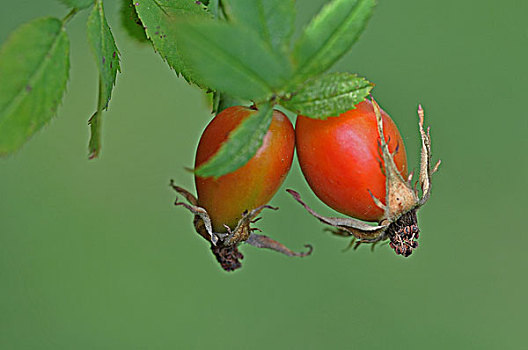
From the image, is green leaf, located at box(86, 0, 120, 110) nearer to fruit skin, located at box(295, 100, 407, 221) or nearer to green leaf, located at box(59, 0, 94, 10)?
green leaf, located at box(59, 0, 94, 10)

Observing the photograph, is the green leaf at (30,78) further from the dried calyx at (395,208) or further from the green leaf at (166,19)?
the dried calyx at (395,208)

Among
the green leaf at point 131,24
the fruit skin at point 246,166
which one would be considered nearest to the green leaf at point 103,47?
the fruit skin at point 246,166

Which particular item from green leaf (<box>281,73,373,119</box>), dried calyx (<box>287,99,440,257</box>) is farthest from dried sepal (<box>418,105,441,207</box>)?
green leaf (<box>281,73,373,119</box>)

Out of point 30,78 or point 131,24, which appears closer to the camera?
point 30,78

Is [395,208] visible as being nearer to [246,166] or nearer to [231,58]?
[246,166]

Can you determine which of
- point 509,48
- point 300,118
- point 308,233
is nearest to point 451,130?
point 509,48

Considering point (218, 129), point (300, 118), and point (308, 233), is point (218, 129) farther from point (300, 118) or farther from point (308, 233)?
point (308, 233)

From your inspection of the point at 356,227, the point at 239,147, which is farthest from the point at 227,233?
the point at 239,147
